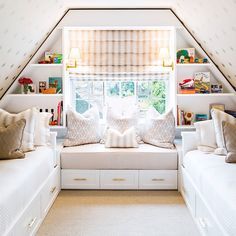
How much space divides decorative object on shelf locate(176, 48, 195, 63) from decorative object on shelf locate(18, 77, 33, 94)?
1.94 metres

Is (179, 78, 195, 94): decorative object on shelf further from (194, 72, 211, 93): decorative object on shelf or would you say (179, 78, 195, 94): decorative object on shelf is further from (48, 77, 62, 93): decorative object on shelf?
(48, 77, 62, 93): decorative object on shelf

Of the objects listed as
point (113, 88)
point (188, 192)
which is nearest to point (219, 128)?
point (188, 192)

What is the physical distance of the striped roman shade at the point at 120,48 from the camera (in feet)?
14.9

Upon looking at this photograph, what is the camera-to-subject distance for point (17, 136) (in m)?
3.19

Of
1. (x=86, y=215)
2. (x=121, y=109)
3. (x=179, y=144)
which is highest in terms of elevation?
(x=121, y=109)

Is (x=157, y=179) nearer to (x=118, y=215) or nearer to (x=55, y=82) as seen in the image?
(x=118, y=215)

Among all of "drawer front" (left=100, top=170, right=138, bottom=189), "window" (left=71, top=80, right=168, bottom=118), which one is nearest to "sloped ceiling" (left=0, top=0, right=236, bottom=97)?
"window" (left=71, top=80, right=168, bottom=118)

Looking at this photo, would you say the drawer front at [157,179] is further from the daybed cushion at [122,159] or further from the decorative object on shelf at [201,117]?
the decorative object on shelf at [201,117]

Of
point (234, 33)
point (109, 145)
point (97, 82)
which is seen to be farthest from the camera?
point (97, 82)

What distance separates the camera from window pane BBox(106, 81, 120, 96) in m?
4.81

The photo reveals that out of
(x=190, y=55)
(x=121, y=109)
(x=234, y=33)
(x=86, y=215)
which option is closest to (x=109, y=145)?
(x=121, y=109)

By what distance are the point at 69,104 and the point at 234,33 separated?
2.34 metres

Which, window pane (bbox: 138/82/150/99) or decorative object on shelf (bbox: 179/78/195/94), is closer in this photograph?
decorative object on shelf (bbox: 179/78/195/94)

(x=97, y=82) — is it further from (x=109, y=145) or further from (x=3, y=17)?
(x=3, y=17)
